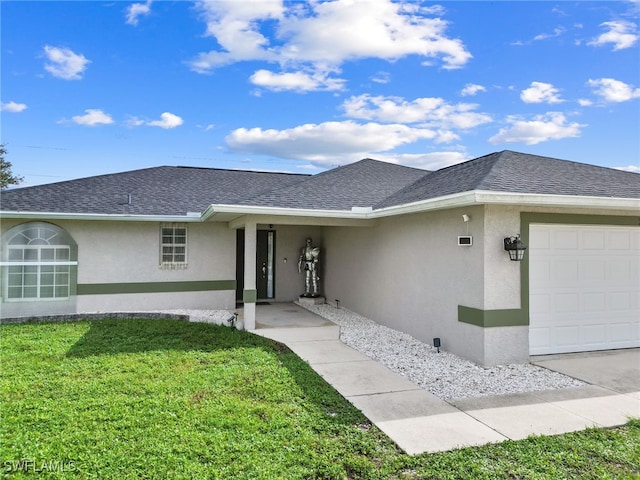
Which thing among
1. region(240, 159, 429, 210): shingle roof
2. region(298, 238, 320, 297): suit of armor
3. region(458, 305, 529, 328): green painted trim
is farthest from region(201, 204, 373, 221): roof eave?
region(298, 238, 320, 297): suit of armor

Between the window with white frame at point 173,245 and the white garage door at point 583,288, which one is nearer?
the white garage door at point 583,288

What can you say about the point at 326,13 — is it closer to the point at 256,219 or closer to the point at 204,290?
the point at 256,219

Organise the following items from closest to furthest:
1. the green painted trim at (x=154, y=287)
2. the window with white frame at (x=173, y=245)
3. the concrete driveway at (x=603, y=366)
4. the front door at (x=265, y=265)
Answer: the concrete driveway at (x=603, y=366), the green painted trim at (x=154, y=287), the window with white frame at (x=173, y=245), the front door at (x=265, y=265)

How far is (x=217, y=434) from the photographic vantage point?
3.82 meters

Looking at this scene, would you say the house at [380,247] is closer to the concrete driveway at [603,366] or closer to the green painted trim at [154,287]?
the green painted trim at [154,287]

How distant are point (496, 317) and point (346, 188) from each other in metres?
5.26

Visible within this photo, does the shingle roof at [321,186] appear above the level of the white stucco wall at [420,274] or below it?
above

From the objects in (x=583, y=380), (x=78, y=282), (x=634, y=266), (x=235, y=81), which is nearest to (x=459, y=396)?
(x=583, y=380)

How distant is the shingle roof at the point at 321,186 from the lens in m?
6.93

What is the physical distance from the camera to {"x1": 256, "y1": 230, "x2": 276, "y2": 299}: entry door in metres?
12.8

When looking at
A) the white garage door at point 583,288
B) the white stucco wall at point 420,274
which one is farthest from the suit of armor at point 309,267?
the white garage door at point 583,288

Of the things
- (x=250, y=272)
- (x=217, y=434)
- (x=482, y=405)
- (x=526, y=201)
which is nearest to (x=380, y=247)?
(x=250, y=272)

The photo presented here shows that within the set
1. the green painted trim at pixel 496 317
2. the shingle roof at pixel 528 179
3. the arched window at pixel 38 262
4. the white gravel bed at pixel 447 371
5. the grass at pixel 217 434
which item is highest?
the shingle roof at pixel 528 179

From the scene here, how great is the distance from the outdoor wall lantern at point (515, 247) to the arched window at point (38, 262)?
9662 millimetres
